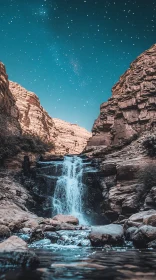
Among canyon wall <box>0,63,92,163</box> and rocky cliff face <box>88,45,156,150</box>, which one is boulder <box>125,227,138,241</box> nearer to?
rocky cliff face <box>88,45,156,150</box>

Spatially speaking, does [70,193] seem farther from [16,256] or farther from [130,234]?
[16,256]

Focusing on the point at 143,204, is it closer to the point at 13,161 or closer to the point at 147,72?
the point at 13,161

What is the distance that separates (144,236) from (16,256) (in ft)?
17.0

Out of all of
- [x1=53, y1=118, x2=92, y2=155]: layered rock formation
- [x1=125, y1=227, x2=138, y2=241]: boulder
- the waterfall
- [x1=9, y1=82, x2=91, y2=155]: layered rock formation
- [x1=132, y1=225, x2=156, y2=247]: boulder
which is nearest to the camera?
[x1=132, y1=225, x2=156, y2=247]: boulder

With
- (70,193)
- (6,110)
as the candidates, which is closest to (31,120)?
(6,110)

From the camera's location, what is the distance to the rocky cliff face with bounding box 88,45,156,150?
30.2 m

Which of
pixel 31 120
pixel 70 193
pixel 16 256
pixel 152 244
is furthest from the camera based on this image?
pixel 31 120

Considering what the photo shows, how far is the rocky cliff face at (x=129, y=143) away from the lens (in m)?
15.4

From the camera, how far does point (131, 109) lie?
105 ft

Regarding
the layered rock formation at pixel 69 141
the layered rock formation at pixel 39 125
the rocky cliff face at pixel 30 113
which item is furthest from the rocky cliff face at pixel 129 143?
the layered rock formation at pixel 69 141

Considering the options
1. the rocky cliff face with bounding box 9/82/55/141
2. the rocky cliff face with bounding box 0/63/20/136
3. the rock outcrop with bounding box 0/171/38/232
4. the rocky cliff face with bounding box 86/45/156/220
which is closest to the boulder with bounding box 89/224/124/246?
the rock outcrop with bounding box 0/171/38/232

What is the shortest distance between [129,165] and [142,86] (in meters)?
19.8

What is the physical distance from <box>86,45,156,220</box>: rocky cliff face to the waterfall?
5.78 feet

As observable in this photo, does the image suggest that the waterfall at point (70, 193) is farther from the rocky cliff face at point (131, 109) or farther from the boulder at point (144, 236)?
the rocky cliff face at point (131, 109)
